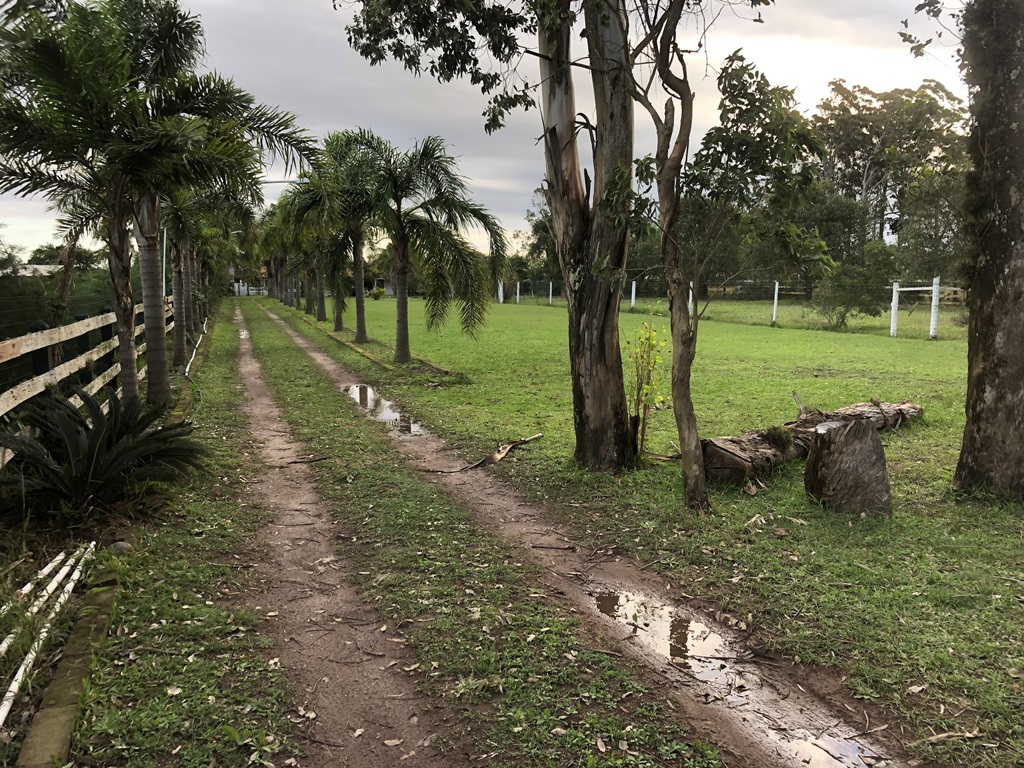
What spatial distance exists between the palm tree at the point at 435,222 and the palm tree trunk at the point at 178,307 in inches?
189

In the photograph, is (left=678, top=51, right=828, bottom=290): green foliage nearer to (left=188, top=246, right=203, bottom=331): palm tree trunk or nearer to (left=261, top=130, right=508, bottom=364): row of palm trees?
(left=261, top=130, right=508, bottom=364): row of palm trees

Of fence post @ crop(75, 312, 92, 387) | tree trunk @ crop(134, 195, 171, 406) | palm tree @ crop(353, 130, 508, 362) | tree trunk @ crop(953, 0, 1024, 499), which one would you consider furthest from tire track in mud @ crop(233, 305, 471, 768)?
palm tree @ crop(353, 130, 508, 362)

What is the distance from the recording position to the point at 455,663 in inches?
128

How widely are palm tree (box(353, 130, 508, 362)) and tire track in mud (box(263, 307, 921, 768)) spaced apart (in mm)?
9078

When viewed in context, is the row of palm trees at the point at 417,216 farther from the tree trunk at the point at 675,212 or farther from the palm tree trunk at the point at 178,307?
the tree trunk at the point at 675,212

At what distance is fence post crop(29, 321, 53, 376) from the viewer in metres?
5.86

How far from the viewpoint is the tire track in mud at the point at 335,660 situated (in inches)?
106

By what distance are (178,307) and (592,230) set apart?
12.3 meters

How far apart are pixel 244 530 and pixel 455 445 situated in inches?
123

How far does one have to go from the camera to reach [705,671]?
3301 mm

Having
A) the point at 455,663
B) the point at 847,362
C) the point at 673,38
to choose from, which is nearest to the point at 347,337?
the point at 847,362

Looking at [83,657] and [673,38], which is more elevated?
[673,38]

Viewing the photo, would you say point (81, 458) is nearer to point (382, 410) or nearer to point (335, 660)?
point (335, 660)

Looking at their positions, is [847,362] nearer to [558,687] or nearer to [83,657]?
[558,687]
